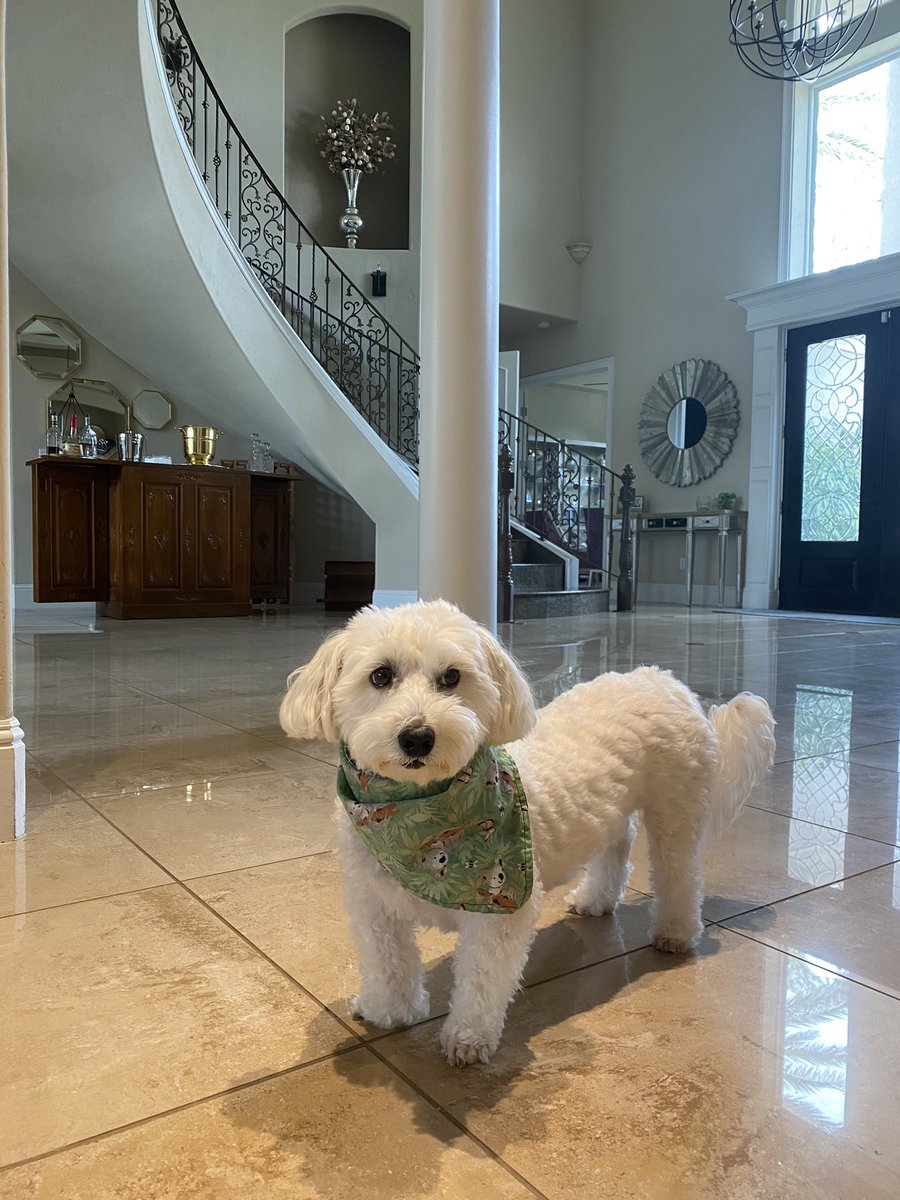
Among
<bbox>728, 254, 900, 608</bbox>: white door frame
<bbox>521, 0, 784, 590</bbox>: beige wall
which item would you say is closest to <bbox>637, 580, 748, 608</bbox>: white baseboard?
<bbox>521, 0, 784, 590</bbox>: beige wall

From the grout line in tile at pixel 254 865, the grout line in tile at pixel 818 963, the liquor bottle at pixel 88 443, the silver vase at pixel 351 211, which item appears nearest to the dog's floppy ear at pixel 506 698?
the grout line in tile at pixel 818 963

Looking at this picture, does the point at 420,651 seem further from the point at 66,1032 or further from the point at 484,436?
the point at 484,436

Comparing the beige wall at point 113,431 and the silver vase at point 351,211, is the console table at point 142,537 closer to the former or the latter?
the beige wall at point 113,431

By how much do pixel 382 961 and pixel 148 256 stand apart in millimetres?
7220

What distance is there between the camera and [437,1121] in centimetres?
107

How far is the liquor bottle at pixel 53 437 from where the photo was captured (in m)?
7.80

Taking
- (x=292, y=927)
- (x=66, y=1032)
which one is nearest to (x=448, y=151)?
(x=292, y=927)

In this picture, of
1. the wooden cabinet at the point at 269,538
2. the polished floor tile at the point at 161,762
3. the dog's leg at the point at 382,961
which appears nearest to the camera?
the dog's leg at the point at 382,961

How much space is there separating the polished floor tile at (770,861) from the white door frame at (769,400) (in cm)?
816

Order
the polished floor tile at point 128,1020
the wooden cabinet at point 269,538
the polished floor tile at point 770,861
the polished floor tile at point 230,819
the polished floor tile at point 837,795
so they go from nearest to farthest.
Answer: the polished floor tile at point 128,1020, the polished floor tile at point 770,861, the polished floor tile at point 230,819, the polished floor tile at point 837,795, the wooden cabinet at point 269,538

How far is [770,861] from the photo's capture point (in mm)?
2002

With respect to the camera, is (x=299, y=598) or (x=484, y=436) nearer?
(x=484, y=436)

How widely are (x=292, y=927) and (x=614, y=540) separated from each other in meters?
10.3

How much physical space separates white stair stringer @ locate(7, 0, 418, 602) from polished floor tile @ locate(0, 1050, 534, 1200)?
256 inches
